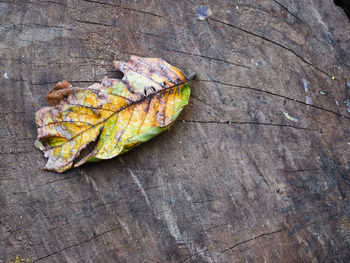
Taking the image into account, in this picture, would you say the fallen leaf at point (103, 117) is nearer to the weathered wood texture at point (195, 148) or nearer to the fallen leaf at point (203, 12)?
the weathered wood texture at point (195, 148)

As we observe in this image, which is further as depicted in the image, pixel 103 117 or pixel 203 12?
pixel 203 12

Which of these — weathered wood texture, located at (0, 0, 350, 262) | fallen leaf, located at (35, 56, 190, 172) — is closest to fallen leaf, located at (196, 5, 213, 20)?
weathered wood texture, located at (0, 0, 350, 262)

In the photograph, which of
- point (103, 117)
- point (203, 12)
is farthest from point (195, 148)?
point (203, 12)

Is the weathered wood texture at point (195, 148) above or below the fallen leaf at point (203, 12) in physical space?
below

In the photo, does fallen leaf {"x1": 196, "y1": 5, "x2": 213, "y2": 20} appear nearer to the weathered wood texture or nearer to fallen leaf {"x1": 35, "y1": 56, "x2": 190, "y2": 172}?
the weathered wood texture

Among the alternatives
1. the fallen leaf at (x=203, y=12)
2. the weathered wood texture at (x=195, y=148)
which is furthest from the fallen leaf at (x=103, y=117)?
the fallen leaf at (x=203, y=12)

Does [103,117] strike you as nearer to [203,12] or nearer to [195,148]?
[195,148]
